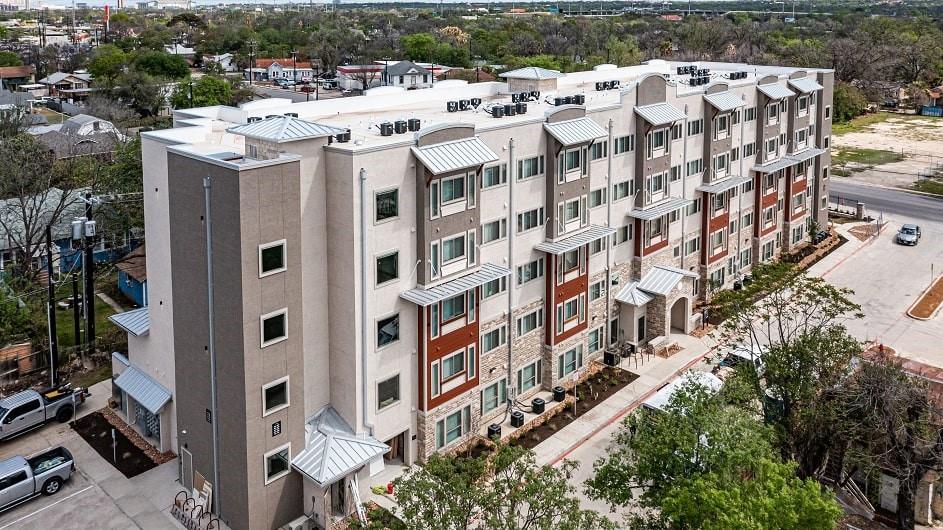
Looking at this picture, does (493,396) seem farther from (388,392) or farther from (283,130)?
(283,130)

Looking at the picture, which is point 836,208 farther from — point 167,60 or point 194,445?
point 167,60

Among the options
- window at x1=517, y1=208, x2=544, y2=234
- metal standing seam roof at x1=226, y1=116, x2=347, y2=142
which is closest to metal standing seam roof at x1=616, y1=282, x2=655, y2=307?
window at x1=517, y1=208, x2=544, y2=234

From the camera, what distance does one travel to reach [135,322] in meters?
34.7

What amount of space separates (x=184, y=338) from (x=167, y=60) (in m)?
129

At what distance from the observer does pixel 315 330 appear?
30.1 m

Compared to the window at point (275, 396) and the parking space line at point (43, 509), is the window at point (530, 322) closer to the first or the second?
the window at point (275, 396)

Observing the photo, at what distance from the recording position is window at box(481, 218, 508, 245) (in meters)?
34.6

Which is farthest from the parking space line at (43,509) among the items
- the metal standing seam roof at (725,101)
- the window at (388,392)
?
the metal standing seam roof at (725,101)

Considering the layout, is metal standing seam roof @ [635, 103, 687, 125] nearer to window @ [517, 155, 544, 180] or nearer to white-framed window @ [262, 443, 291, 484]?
window @ [517, 155, 544, 180]

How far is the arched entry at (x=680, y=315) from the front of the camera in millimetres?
46731

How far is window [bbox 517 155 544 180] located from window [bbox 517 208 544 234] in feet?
5.39

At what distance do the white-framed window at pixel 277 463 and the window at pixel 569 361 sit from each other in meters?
15.4

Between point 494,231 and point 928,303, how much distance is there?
1323 inches

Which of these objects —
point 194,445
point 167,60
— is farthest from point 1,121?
point 167,60
